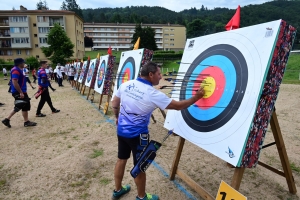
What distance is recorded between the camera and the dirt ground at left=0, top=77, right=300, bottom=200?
2.72 meters

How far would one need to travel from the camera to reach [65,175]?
3.15m

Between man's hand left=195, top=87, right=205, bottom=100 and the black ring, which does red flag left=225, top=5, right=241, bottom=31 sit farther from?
man's hand left=195, top=87, right=205, bottom=100

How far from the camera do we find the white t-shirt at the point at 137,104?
6.85ft

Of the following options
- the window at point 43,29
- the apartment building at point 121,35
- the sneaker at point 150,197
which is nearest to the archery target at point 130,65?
the sneaker at point 150,197

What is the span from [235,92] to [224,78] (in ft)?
0.76

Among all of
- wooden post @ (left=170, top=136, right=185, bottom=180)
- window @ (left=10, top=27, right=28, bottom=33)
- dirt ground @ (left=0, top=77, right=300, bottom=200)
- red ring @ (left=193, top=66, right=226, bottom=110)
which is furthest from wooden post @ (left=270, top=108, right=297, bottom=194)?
window @ (left=10, top=27, right=28, bottom=33)

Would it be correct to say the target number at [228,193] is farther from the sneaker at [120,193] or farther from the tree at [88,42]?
the tree at [88,42]

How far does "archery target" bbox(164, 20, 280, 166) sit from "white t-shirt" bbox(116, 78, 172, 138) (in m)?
0.54

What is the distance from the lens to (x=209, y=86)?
7.86 feet

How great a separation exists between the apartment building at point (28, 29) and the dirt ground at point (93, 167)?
44011 mm

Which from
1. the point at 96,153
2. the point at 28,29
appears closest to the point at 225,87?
the point at 96,153

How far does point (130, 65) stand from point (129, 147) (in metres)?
3.11

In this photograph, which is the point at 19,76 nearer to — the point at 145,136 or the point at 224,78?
the point at 145,136

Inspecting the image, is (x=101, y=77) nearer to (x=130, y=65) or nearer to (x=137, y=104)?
(x=130, y=65)
